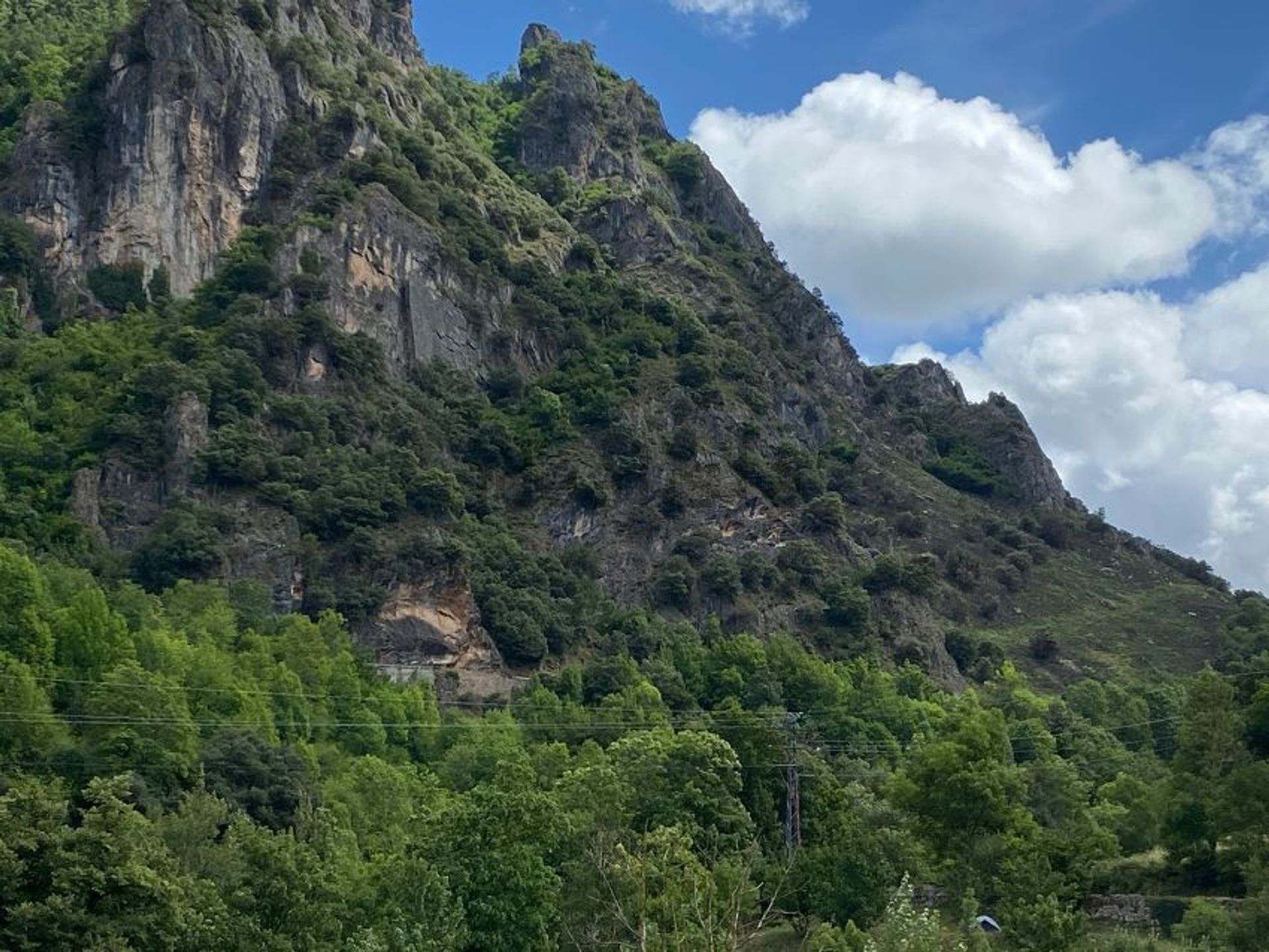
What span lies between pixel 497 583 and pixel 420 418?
64.6 feet

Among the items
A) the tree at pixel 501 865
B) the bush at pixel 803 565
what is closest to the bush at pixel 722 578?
the bush at pixel 803 565

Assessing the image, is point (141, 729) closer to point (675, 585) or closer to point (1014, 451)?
point (675, 585)

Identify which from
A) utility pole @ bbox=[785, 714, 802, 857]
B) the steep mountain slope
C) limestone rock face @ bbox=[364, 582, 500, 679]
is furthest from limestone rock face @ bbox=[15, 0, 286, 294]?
utility pole @ bbox=[785, 714, 802, 857]

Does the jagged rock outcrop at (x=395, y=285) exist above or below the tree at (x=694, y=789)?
above

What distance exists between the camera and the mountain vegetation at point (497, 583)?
41.1m

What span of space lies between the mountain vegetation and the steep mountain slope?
1.35ft

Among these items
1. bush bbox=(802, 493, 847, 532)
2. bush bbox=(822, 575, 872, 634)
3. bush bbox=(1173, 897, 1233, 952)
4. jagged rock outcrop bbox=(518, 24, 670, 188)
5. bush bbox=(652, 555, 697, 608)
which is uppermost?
jagged rock outcrop bbox=(518, 24, 670, 188)

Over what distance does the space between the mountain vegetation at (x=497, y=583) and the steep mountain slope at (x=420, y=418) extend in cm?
41

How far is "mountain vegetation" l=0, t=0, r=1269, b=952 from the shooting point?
41.1m

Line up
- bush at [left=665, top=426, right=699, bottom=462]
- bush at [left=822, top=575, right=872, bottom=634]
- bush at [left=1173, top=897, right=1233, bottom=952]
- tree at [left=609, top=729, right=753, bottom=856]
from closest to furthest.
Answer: bush at [left=1173, top=897, right=1233, bottom=952] → tree at [left=609, top=729, right=753, bottom=856] → bush at [left=822, top=575, right=872, bottom=634] → bush at [left=665, top=426, right=699, bottom=462]

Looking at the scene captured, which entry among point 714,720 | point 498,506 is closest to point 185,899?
point 714,720

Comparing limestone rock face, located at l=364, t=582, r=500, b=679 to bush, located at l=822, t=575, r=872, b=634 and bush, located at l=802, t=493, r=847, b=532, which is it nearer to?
bush, located at l=822, t=575, r=872, b=634

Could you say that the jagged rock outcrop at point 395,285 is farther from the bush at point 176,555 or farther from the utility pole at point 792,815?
the utility pole at point 792,815

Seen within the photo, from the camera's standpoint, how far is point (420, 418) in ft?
359
